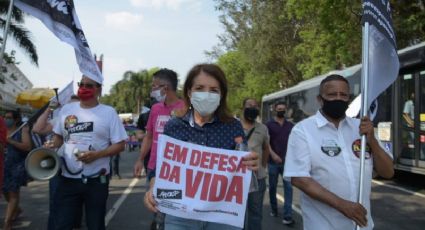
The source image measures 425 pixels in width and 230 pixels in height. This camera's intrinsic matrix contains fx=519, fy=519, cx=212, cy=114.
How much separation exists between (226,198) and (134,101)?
82576mm

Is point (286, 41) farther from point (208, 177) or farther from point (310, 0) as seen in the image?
point (208, 177)

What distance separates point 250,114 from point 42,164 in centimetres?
258

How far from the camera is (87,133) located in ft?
15.4

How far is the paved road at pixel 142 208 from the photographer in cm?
770

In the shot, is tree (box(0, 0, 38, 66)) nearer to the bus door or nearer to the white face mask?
the bus door

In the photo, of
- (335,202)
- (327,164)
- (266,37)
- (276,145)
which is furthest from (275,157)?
(266,37)

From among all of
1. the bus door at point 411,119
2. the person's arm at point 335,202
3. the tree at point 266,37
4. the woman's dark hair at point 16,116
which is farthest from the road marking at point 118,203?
the tree at point 266,37

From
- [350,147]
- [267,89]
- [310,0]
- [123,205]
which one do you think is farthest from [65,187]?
[267,89]

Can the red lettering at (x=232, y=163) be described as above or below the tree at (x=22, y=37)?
below

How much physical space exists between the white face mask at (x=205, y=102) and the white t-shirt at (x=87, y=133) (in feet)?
6.41

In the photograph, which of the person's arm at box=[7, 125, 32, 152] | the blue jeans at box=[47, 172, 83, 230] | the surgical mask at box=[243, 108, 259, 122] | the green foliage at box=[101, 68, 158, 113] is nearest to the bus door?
the surgical mask at box=[243, 108, 259, 122]

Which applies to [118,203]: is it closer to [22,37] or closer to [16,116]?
[16,116]

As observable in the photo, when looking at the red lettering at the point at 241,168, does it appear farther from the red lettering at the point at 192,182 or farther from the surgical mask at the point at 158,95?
the surgical mask at the point at 158,95

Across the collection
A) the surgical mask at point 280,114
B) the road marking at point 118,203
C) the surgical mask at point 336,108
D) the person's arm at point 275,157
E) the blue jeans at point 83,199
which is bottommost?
the road marking at point 118,203
